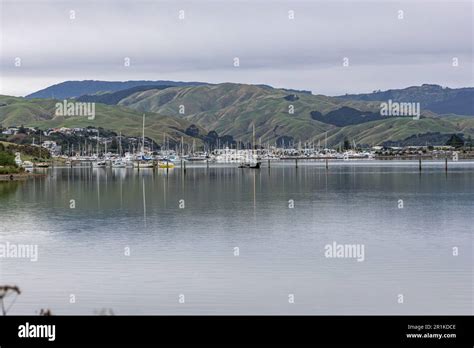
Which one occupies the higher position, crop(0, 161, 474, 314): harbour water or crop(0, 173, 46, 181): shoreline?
crop(0, 173, 46, 181): shoreline

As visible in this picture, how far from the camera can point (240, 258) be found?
35375 mm

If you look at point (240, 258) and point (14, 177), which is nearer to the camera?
point (240, 258)

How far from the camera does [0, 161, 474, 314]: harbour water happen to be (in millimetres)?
→ 26547

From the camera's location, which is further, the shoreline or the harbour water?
the shoreline

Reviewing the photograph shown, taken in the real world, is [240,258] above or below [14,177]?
below

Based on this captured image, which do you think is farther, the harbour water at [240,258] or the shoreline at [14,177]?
the shoreline at [14,177]

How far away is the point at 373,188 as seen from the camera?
293 ft

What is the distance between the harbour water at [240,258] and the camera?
26547 mm

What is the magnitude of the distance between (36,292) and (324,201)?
145 feet

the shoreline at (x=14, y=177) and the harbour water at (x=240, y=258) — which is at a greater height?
the shoreline at (x=14, y=177)

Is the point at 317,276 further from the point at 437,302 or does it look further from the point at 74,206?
the point at 74,206
